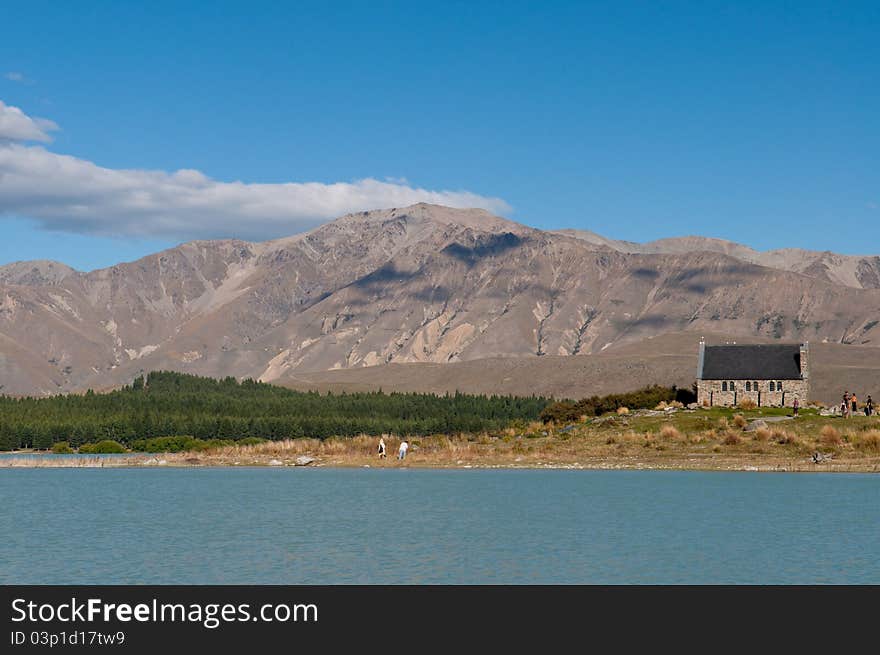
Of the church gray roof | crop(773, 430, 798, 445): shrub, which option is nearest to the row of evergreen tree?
the church gray roof

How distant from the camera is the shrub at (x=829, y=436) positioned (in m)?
56.2

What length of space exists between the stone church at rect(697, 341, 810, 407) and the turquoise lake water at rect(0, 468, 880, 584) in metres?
28.3

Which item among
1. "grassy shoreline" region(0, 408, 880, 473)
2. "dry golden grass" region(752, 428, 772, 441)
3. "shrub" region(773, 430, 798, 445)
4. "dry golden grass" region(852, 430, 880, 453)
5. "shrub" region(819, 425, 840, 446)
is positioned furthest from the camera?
"dry golden grass" region(752, 428, 772, 441)

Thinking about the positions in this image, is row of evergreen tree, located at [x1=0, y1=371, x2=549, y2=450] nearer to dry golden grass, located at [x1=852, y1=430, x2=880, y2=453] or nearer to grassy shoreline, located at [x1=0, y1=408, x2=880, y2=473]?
grassy shoreline, located at [x1=0, y1=408, x2=880, y2=473]

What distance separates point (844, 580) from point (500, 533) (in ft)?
33.5

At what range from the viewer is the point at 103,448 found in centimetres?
9431

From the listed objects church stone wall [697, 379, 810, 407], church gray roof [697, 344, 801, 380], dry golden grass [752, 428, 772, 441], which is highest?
church gray roof [697, 344, 801, 380]

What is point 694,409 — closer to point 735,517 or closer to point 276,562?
point 735,517

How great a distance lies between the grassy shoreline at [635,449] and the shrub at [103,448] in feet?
52.9

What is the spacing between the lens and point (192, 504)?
129 ft

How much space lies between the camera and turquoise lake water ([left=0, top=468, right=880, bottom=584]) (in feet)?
77.7

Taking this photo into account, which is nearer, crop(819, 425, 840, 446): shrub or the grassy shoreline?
the grassy shoreline

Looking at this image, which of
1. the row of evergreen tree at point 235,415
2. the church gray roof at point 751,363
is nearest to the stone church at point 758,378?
the church gray roof at point 751,363

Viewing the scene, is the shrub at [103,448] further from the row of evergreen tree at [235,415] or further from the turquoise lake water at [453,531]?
the turquoise lake water at [453,531]
